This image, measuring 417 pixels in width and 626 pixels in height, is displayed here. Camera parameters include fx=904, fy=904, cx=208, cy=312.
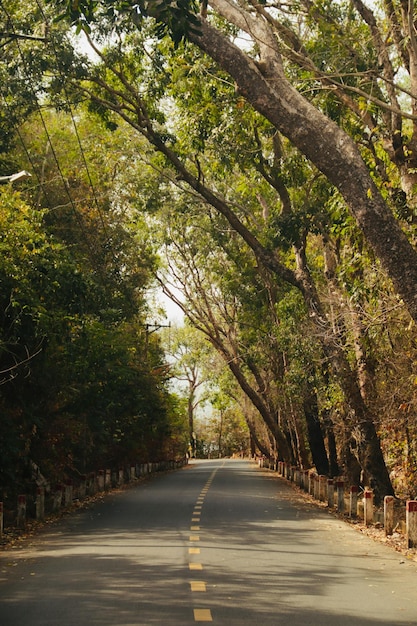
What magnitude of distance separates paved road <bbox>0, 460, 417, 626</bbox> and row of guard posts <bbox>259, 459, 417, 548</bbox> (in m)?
0.52

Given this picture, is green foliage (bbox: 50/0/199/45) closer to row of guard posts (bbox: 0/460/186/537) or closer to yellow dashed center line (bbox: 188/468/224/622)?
yellow dashed center line (bbox: 188/468/224/622)

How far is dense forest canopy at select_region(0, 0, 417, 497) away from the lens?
13.0 meters

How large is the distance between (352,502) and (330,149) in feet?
30.9

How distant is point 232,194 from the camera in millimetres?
33000

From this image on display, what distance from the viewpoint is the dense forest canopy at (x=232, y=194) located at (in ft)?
42.6

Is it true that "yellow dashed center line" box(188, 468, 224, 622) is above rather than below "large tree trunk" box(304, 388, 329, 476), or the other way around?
below

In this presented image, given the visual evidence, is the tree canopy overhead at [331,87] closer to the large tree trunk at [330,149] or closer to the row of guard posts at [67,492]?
the large tree trunk at [330,149]

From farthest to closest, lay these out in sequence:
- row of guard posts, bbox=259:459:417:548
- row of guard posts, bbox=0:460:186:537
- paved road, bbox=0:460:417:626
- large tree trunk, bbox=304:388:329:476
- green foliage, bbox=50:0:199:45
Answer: large tree trunk, bbox=304:388:329:476 → row of guard posts, bbox=0:460:186:537 → row of guard posts, bbox=259:459:417:548 → green foliage, bbox=50:0:199:45 → paved road, bbox=0:460:417:626

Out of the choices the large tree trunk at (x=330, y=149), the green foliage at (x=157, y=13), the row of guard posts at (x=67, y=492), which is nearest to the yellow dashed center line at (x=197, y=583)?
the row of guard posts at (x=67, y=492)

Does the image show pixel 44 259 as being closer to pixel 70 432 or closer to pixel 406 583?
pixel 70 432

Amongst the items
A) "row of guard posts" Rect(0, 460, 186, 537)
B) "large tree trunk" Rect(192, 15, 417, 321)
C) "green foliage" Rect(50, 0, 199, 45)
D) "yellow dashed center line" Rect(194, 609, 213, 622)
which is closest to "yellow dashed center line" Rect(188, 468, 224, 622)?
"yellow dashed center line" Rect(194, 609, 213, 622)

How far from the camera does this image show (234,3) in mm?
14070

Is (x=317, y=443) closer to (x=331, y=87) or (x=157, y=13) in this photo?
(x=331, y=87)

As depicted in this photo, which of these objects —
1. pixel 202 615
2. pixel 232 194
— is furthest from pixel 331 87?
pixel 232 194
